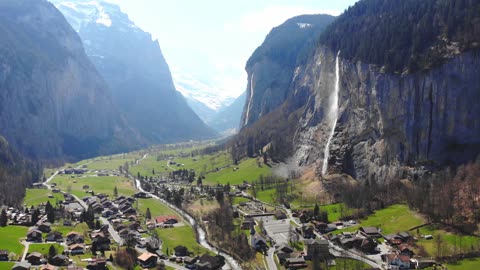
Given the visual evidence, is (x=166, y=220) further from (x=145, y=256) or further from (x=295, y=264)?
(x=295, y=264)

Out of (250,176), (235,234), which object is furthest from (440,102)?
(250,176)

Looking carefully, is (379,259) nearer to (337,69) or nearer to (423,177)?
(423,177)

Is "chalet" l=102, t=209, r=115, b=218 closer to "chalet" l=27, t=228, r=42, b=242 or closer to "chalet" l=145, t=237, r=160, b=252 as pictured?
"chalet" l=27, t=228, r=42, b=242

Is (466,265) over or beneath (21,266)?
over

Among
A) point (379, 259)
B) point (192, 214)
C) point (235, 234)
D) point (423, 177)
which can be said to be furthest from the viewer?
point (192, 214)

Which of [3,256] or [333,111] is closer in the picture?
[3,256]

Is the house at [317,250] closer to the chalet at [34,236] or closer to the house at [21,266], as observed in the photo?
the house at [21,266]

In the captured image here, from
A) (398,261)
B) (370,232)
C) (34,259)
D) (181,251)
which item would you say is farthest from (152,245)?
(398,261)

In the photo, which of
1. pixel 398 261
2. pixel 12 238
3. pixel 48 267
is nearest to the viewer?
pixel 48 267
